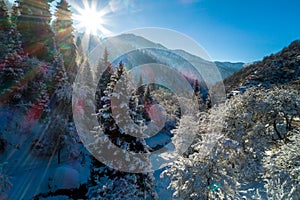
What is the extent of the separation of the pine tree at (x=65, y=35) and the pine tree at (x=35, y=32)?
22.0 ft

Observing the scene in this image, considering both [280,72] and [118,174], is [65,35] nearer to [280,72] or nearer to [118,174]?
[118,174]

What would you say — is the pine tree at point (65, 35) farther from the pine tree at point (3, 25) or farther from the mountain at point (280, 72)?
the mountain at point (280, 72)

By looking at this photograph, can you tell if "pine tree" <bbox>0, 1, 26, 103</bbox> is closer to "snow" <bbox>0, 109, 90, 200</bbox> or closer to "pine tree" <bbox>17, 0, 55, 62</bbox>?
"snow" <bbox>0, 109, 90, 200</bbox>

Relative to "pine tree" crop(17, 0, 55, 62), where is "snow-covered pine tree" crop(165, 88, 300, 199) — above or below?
below

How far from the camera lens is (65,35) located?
3619 cm

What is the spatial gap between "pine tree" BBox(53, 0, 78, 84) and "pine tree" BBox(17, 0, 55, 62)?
672 cm

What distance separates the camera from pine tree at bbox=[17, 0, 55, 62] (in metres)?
27.3

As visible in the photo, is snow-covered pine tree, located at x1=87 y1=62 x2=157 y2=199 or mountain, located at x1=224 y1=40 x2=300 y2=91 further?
mountain, located at x1=224 y1=40 x2=300 y2=91

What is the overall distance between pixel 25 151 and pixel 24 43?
46.2 ft

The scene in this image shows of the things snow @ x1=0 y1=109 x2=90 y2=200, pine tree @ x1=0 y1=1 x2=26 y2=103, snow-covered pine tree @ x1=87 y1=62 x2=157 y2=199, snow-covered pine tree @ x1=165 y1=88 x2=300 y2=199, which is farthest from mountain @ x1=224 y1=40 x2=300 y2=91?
pine tree @ x1=0 y1=1 x2=26 y2=103

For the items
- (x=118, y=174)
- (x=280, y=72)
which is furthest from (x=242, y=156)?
(x=280, y=72)

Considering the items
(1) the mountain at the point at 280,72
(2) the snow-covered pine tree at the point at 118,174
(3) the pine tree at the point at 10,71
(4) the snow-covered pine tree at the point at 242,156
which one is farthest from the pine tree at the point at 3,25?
(1) the mountain at the point at 280,72

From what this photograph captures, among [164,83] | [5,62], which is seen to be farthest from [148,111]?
[164,83]

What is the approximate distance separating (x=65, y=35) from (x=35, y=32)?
8.52 m
